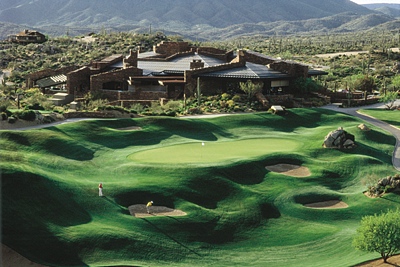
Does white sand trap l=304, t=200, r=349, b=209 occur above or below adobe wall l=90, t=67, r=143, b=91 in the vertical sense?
below

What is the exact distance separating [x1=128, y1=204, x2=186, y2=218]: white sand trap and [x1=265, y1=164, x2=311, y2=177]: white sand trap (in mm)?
11067

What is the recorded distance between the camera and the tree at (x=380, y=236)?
29844 millimetres

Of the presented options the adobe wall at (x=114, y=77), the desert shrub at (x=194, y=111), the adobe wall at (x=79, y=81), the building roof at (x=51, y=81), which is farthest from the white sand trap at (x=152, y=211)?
the building roof at (x=51, y=81)

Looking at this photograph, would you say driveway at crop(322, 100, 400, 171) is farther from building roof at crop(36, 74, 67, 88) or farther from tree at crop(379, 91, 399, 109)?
building roof at crop(36, 74, 67, 88)

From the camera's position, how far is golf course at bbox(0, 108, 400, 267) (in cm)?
3038

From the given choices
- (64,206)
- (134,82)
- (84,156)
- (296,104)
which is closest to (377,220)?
(64,206)

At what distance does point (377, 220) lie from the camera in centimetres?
3023

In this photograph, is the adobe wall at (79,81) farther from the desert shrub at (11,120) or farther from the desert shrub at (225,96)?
the desert shrub at (11,120)

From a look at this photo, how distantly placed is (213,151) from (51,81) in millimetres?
43923

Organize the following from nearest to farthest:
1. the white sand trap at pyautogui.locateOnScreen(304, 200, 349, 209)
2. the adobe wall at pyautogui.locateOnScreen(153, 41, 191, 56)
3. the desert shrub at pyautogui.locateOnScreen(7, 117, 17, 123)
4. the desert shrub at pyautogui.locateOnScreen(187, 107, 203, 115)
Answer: the white sand trap at pyautogui.locateOnScreen(304, 200, 349, 209), the desert shrub at pyautogui.locateOnScreen(7, 117, 17, 123), the desert shrub at pyautogui.locateOnScreen(187, 107, 203, 115), the adobe wall at pyautogui.locateOnScreen(153, 41, 191, 56)

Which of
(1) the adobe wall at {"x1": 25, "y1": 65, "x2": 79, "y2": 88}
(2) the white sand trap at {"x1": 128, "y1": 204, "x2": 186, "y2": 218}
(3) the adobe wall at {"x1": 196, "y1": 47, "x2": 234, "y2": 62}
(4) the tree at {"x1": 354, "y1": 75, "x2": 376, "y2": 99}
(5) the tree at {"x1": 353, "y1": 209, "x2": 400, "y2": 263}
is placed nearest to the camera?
(5) the tree at {"x1": 353, "y1": 209, "x2": 400, "y2": 263}

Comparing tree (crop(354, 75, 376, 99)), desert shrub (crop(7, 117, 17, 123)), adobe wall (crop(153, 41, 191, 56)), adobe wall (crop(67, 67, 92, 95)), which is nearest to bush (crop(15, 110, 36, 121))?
desert shrub (crop(7, 117, 17, 123))

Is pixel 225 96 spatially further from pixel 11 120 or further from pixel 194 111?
pixel 11 120

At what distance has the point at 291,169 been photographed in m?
44.8
